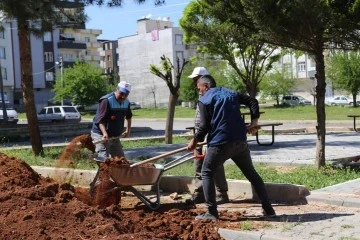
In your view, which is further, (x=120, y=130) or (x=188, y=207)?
(x=120, y=130)

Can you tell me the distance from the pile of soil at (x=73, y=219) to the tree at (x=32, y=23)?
737 cm

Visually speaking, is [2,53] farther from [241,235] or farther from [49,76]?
[241,235]

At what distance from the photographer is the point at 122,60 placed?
97.0m

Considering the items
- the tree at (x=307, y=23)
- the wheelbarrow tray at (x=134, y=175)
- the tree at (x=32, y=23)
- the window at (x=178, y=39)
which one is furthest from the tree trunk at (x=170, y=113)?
the window at (x=178, y=39)

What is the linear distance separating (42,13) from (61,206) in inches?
367

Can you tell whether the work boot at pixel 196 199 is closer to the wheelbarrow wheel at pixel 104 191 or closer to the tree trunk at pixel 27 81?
the wheelbarrow wheel at pixel 104 191

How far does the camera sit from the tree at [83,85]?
57469mm

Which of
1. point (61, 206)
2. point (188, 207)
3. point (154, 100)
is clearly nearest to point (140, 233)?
point (61, 206)

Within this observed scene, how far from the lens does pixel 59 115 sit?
42.8 m

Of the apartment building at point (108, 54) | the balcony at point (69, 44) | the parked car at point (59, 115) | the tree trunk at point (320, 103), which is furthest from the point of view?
the apartment building at point (108, 54)

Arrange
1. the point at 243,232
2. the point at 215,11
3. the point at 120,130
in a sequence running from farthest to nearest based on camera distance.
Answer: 1. the point at 215,11
2. the point at 120,130
3. the point at 243,232

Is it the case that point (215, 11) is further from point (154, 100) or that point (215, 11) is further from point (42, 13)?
point (154, 100)

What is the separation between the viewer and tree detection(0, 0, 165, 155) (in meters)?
13.7

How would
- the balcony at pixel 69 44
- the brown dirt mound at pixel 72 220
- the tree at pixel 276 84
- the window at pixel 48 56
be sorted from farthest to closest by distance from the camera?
the balcony at pixel 69 44 < the window at pixel 48 56 < the tree at pixel 276 84 < the brown dirt mound at pixel 72 220
